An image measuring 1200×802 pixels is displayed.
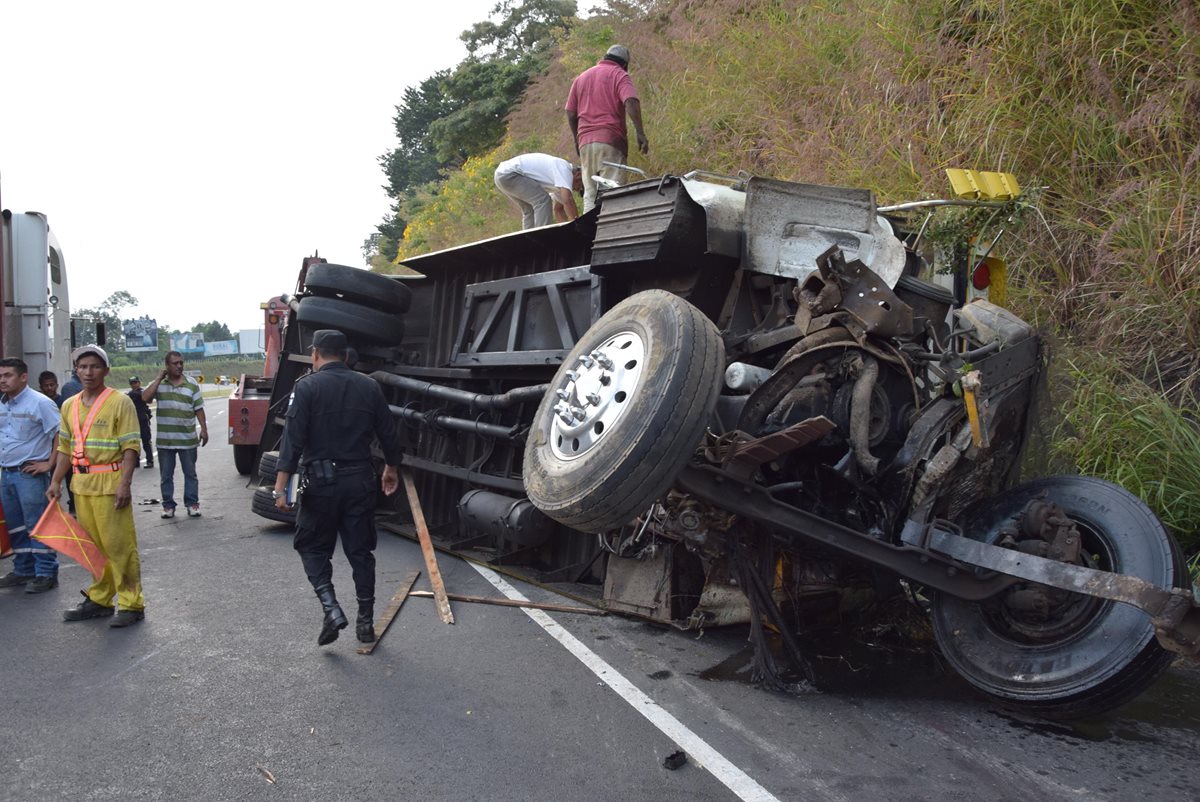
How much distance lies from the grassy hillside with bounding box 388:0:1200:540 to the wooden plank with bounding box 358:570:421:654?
13.4 ft

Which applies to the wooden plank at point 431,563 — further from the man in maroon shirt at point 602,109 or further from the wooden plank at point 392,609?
the man in maroon shirt at point 602,109

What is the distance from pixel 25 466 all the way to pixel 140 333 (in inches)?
2773

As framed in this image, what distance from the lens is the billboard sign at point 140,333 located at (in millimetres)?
68688

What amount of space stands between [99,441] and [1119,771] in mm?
5528

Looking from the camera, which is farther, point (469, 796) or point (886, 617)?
point (886, 617)

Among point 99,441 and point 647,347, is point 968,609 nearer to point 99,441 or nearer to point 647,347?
point 647,347

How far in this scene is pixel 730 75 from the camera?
11617mm

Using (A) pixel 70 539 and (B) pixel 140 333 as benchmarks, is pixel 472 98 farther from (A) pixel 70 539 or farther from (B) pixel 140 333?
(B) pixel 140 333

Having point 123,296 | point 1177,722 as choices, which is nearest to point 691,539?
point 1177,722

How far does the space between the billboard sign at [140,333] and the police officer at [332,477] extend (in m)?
71.4

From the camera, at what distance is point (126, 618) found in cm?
527

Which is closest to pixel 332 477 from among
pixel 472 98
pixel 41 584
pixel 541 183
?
pixel 41 584

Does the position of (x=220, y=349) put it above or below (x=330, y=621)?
above

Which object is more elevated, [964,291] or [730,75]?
[730,75]
